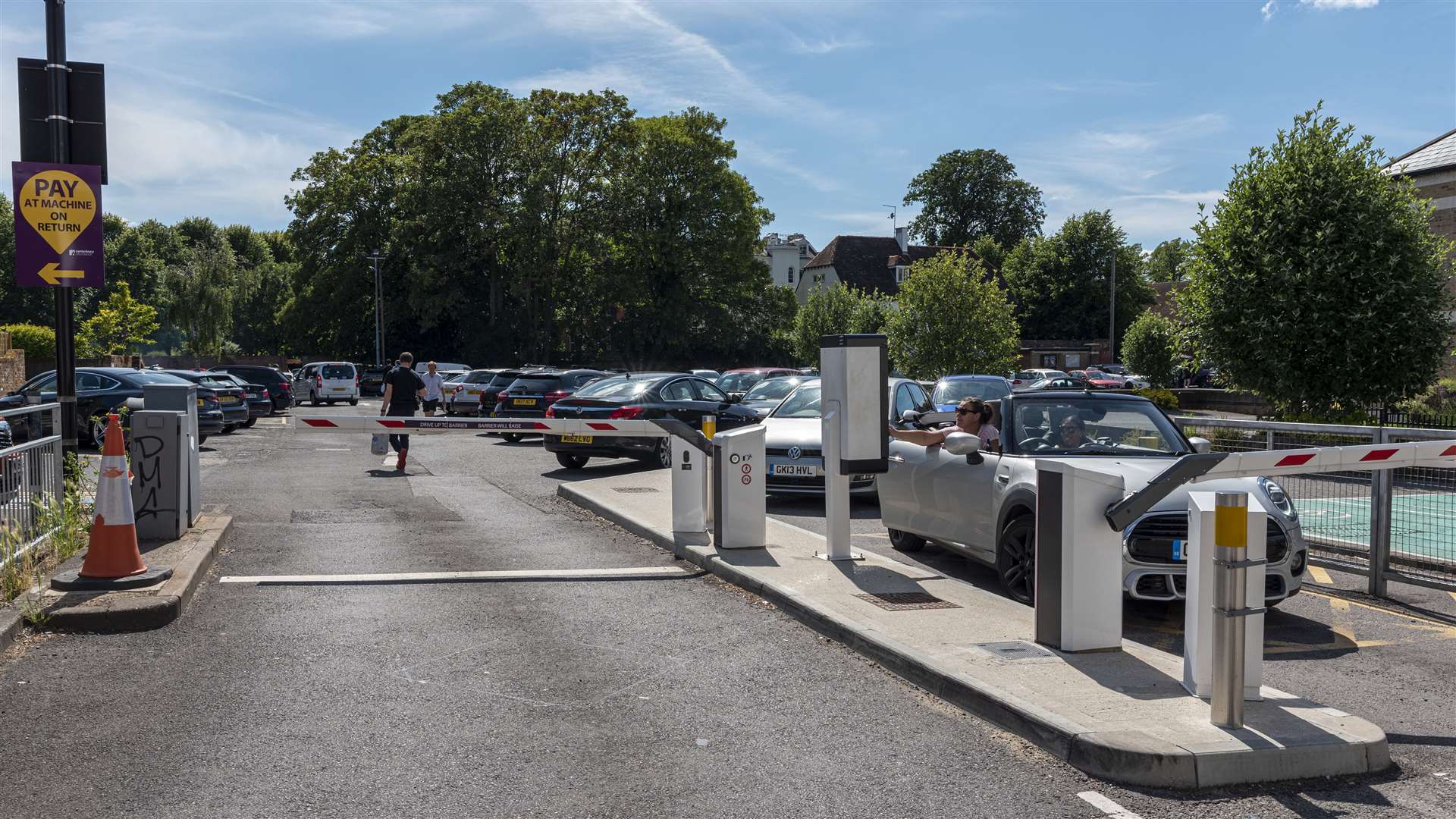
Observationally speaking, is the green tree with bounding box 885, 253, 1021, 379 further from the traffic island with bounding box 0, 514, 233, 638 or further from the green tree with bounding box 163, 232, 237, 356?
the green tree with bounding box 163, 232, 237, 356

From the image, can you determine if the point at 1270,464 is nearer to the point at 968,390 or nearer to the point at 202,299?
the point at 968,390

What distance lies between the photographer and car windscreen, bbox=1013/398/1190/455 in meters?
8.34

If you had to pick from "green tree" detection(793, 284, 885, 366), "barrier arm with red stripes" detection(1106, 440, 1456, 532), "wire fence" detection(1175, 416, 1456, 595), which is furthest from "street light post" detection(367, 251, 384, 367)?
"barrier arm with red stripes" detection(1106, 440, 1456, 532)

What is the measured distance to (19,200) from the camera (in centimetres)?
904

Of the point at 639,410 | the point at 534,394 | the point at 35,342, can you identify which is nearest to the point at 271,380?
the point at 35,342

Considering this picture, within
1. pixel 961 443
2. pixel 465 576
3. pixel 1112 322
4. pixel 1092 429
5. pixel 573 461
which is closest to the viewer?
pixel 961 443

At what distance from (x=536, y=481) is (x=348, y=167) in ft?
164

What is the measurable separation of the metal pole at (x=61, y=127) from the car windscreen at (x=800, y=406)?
827cm

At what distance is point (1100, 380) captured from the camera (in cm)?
5694

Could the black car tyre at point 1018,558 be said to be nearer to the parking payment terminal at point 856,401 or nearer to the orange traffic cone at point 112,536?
the parking payment terminal at point 856,401

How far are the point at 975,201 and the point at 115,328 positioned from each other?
64097 millimetres

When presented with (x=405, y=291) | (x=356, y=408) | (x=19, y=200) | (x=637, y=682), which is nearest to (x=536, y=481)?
(x=19, y=200)

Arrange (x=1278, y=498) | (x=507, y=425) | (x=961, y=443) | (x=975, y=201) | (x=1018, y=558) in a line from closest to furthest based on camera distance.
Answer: (x=1278, y=498)
(x=1018, y=558)
(x=961, y=443)
(x=507, y=425)
(x=975, y=201)

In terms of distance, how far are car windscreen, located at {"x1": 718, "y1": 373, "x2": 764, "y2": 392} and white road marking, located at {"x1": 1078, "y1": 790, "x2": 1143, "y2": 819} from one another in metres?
24.5
